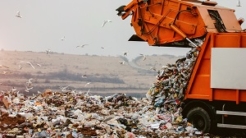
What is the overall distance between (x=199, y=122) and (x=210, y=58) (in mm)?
1449

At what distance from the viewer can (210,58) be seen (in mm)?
10391

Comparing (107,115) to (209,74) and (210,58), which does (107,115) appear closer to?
(209,74)

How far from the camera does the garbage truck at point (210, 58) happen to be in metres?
9.97

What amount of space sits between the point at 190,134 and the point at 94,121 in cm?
213

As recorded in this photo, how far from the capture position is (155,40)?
13.6 m

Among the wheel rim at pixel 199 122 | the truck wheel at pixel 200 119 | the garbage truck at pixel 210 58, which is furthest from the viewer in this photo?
the wheel rim at pixel 199 122

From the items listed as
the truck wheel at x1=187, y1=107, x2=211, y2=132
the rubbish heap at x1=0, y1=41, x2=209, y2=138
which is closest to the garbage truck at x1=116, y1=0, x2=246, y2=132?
the truck wheel at x1=187, y1=107, x2=211, y2=132

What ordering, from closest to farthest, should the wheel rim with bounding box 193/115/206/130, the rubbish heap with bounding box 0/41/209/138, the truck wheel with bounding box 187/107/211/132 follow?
the rubbish heap with bounding box 0/41/209/138
the truck wheel with bounding box 187/107/211/132
the wheel rim with bounding box 193/115/206/130

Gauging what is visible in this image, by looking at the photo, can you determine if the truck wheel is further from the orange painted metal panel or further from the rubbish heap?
the orange painted metal panel

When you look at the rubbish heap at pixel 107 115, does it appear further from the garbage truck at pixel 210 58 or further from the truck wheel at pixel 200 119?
the garbage truck at pixel 210 58

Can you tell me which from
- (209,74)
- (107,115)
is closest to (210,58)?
(209,74)

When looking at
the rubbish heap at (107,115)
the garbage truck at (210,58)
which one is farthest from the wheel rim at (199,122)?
the rubbish heap at (107,115)

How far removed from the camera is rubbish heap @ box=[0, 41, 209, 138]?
9133 millimetres

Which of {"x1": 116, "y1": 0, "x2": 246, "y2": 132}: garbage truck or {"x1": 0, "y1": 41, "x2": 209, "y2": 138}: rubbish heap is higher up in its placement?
{"x1": 116, "y1": 0, "x2": 246, "y2": 132}: garbage truck
